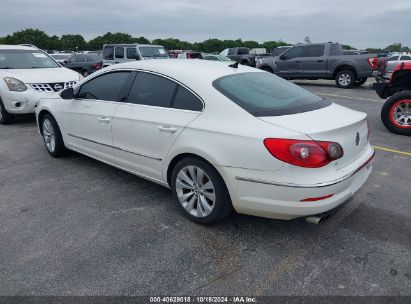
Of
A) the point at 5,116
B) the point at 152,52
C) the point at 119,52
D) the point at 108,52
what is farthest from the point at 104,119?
the point at 108,52

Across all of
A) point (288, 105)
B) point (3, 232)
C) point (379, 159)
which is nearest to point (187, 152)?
point (288, 105)

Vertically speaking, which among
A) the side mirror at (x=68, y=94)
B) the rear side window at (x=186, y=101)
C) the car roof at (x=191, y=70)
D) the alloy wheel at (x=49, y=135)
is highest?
the car roof at (x=191, y=70)

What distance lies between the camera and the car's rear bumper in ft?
9.12

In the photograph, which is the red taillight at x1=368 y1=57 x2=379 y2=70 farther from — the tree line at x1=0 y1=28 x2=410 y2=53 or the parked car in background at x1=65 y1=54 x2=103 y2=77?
the tree line at x1=0 y1=28 x2=410 y2=53

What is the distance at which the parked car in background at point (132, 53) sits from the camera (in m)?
14.8

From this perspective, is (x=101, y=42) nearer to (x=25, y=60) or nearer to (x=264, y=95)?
(x=25, y=60)

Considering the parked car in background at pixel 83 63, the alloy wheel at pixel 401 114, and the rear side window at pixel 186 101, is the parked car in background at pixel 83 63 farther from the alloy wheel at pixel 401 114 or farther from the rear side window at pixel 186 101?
the rear side window at pixel 186 101

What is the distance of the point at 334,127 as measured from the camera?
2.96 m

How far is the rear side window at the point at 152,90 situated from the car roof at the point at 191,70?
0.08 meters

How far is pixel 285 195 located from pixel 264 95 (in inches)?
42.2

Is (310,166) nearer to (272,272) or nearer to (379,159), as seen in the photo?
(272,272)

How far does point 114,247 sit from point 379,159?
13.5 ft

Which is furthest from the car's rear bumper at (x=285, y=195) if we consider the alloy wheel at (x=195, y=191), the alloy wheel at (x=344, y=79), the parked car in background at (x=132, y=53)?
the parked car in background at (x=132, y=53)

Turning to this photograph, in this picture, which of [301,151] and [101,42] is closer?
[301,151]
